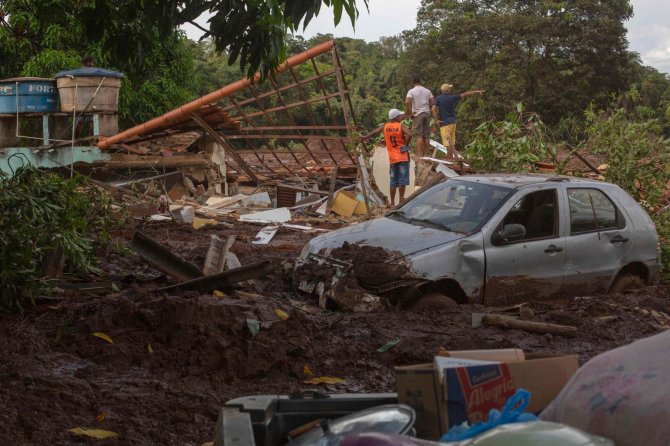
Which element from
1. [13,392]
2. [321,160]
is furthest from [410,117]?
[13,392]

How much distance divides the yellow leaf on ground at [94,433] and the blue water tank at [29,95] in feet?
53.2

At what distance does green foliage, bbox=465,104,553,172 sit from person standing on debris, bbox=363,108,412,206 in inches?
63.9

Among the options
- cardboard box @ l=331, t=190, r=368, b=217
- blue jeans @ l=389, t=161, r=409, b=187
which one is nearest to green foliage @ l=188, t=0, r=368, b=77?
blue jeans @ l=389, t=161, r=409, b=187

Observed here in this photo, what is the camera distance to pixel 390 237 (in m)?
9.33

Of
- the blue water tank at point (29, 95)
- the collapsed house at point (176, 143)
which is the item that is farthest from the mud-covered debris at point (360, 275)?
the blue water tank at point (29, 95)

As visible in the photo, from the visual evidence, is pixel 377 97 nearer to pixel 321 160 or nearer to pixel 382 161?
pixel 321 160


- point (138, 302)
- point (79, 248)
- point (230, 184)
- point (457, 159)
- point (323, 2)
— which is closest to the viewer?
point (323, 2)

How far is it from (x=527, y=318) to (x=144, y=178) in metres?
13.9

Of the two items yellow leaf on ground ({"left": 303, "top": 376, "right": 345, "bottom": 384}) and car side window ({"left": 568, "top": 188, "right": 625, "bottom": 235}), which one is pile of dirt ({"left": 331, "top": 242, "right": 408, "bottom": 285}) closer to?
yellow leaf on ground ({"left": 303, "top": 376, "right": 345, "bottom": 384})

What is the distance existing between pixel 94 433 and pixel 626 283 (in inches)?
271

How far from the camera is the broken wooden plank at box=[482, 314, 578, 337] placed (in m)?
8.57

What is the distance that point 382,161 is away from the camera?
21.1 meters

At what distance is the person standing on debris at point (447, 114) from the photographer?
2019cm

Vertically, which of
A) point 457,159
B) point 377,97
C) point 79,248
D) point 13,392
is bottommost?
point 13,392
